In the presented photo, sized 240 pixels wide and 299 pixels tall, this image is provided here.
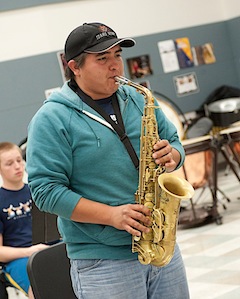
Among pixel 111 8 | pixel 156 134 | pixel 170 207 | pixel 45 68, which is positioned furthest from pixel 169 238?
pixel 111 8

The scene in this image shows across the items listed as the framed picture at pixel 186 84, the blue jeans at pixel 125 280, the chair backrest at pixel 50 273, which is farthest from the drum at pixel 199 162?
the blue jeans at pixel 125 280

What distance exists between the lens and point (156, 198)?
2.67 m

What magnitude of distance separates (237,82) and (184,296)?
9.24 metres

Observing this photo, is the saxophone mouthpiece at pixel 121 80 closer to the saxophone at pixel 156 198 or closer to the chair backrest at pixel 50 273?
the saxophone at pixel 156 198

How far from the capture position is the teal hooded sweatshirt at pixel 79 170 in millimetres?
2545

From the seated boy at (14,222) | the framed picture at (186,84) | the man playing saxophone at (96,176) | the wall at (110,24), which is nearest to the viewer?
the man playing saxophone at (96,176)

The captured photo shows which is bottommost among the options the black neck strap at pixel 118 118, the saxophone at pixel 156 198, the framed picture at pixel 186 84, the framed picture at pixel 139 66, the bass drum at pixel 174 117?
the bass drum at pixel 174 117

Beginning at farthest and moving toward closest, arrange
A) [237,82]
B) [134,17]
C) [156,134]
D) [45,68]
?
[237,82] → [134,17] → [45,68] → [156,134]

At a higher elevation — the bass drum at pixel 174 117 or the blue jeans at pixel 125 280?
the blue jeans at pixel 125 280

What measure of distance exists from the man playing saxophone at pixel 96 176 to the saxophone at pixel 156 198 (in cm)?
3

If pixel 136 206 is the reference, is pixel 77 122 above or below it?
above

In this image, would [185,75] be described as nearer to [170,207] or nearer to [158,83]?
[158,83]

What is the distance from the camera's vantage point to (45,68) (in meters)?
9.92

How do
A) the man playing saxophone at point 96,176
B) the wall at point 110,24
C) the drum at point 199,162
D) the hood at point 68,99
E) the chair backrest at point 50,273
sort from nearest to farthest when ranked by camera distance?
the man playing saxophone at point 96,176, the hood at point 68,99, the chair backrest at point 50,273, the drum at point 199,162, the wall at point 110,24
